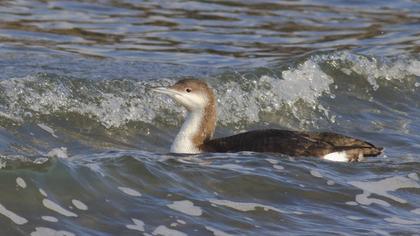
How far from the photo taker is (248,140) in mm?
11578

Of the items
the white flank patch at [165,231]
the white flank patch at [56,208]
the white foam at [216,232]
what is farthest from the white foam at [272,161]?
the white flank patch at [56,208]

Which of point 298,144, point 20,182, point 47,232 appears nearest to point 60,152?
point 298,144

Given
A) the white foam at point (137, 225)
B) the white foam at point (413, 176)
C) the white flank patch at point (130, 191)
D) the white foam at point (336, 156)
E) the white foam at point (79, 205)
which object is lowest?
the white foam at point (137, 225)

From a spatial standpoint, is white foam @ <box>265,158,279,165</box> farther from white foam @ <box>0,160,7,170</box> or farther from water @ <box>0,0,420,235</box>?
white foam @ <box>0,160,7,170</box>

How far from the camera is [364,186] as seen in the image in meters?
10.6

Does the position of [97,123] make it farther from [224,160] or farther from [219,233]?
[219,233]

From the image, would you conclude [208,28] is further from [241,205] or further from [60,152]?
[241,205]

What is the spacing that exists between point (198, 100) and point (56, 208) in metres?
3.26

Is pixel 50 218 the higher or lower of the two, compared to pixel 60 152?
lower

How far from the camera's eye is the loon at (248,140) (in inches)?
452

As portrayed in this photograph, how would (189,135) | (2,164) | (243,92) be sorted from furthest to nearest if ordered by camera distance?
(243,92) < (189,135) < (2,164)

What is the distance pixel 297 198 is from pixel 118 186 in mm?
1410

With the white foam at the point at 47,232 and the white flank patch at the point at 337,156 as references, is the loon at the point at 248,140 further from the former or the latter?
the white foam at the point at 47,232

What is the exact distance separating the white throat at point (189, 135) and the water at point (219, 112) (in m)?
0.57
